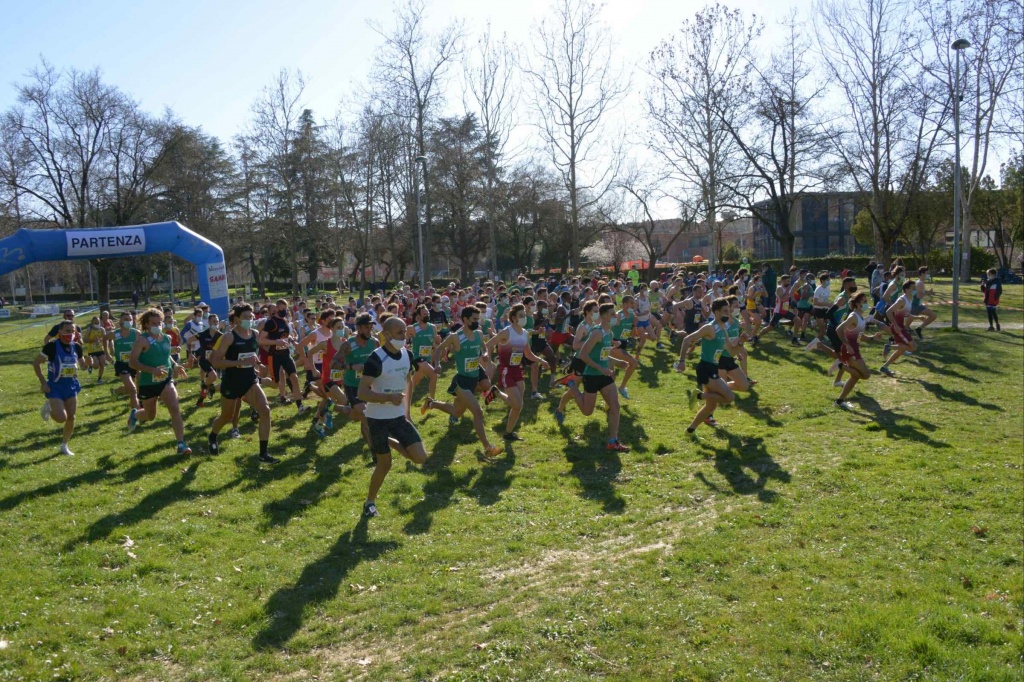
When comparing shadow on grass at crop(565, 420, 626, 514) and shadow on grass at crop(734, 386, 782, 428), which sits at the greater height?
shadow on grass at crop(734, 386, 782, 428)

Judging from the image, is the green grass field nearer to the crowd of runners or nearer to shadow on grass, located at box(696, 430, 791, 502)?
shadow on grass, located at box(696, 430, 791, 502)

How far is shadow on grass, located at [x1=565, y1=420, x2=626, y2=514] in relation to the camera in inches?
312

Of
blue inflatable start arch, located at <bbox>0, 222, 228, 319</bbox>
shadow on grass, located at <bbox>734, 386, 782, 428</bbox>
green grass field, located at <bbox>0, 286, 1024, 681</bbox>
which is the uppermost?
blue inflatable start arch, located at <bbox>0, 222, 228, 319</bbox>

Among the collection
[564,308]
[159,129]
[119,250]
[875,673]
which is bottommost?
[875,673]

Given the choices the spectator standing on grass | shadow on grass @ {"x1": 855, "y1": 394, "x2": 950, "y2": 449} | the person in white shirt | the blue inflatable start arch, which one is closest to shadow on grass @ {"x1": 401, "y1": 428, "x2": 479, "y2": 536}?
the person in white shirt

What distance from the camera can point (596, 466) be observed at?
30.0ft

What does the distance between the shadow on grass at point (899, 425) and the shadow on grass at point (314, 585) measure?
716 centimetres

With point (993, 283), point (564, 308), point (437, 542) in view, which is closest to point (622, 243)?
point (993, 283)

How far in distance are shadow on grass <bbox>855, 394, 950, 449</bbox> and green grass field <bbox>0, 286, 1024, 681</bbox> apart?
7 cm

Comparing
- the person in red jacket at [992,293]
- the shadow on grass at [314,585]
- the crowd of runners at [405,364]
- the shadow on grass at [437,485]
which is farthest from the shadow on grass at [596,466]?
the person in red jacket at [992,293]

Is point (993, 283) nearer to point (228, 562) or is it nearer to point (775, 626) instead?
point (775, 626)

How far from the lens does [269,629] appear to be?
5.13 metres

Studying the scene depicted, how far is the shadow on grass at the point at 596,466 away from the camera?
7.92 m

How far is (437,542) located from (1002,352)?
15.6m
